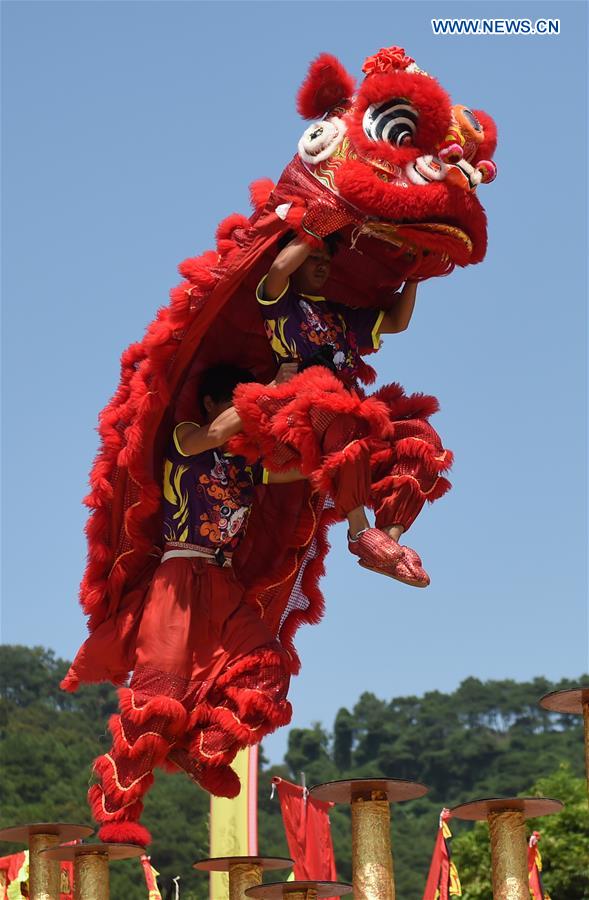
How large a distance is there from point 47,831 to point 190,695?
0.73m

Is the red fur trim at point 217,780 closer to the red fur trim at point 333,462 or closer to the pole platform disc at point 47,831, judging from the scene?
the pole platform disc at point 47,831

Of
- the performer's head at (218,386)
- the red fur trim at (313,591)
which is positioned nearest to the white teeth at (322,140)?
the performer's head at (218,386)

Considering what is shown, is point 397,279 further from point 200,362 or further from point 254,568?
point 254,568

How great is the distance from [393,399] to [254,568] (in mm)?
962

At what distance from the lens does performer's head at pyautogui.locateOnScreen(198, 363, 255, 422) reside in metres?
6.00

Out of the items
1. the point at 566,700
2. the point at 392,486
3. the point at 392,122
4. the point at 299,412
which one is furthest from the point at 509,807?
the point at 392,122

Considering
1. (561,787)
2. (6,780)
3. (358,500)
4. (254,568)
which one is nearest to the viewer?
(358,500)

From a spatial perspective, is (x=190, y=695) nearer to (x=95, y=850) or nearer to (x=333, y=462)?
(x=95, y=850)

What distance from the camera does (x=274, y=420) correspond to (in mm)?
5520

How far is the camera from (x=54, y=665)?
28703 mm

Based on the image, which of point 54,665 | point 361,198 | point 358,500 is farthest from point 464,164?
point 54,665

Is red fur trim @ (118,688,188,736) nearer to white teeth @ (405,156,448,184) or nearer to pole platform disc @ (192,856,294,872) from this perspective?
pole platform disc @ (192,856,294,872)

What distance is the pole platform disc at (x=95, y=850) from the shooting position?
5609mm

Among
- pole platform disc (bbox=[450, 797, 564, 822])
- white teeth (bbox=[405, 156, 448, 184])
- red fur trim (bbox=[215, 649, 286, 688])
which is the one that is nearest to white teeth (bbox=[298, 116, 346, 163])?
white teeth (bbox=[405, 156, 448, 184])
